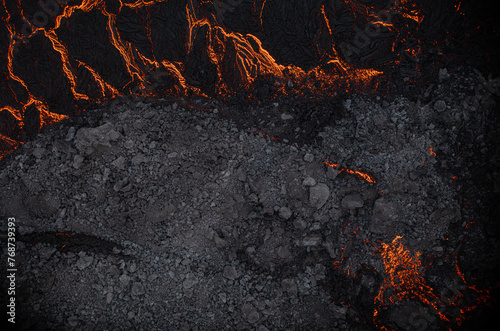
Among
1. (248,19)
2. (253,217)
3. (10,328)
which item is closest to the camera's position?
(10,328)

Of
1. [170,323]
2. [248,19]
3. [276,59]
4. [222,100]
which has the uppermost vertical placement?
[248,19]

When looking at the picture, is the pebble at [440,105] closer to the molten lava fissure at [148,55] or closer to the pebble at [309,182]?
the molten lava fissure at [148,55]

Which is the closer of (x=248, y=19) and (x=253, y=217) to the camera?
(x=253, y=217)

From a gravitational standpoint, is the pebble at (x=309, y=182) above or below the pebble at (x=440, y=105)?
below

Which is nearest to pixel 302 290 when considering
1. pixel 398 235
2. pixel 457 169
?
pixel 398 235

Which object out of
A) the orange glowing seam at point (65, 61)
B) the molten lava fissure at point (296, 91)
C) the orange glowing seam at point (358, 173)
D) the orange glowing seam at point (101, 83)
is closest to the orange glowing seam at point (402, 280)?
the molten lava fissure at point (296, 91)

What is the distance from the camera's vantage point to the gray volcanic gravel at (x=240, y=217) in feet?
→ 6.25

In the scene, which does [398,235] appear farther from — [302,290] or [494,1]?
[494,1]

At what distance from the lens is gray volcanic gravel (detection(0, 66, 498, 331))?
6.25ft

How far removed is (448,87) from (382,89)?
496 millimetres

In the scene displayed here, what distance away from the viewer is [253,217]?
1.96 metres

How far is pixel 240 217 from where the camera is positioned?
1.98m

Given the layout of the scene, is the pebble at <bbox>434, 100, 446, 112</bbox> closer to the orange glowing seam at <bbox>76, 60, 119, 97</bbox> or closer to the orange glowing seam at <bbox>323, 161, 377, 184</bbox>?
the orange glowing seam at <bbox>323, 161, 377, 184</bbox>

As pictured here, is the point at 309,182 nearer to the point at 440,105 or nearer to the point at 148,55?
the point at 440,105
